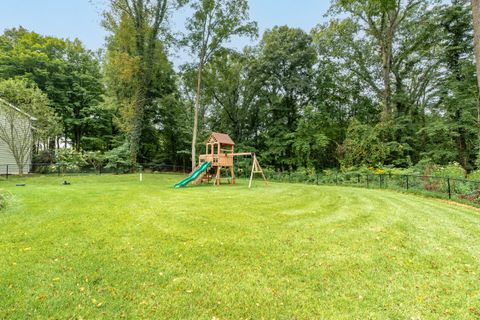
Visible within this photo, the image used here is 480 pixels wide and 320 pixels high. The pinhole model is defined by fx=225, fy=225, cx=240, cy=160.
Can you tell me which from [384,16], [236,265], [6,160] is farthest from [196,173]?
[384,16]

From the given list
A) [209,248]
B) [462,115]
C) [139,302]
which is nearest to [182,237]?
[209,248]

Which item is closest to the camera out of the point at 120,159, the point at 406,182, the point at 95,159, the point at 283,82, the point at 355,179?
the point at 406,182

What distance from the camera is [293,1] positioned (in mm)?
15203

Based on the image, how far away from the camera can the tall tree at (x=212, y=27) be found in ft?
56.0

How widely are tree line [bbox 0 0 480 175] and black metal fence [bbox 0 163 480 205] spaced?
5.28ft

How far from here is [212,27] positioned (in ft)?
57.6

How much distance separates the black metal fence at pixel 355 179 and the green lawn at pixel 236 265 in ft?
10.6

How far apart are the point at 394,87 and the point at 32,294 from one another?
2481cm

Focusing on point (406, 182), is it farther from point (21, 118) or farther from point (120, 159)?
point (21, 118)

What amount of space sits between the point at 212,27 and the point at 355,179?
15.2 meters

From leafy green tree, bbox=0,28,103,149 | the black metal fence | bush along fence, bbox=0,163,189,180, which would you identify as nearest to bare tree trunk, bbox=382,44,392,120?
the black metal fence

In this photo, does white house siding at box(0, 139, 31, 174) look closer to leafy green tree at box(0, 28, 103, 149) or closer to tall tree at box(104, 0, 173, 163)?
leafy green tree at box(0, 28, 103, 149)

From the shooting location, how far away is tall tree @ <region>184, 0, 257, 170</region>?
56.0 feet

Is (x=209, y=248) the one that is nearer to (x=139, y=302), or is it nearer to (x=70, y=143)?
(x=139, y=302)
